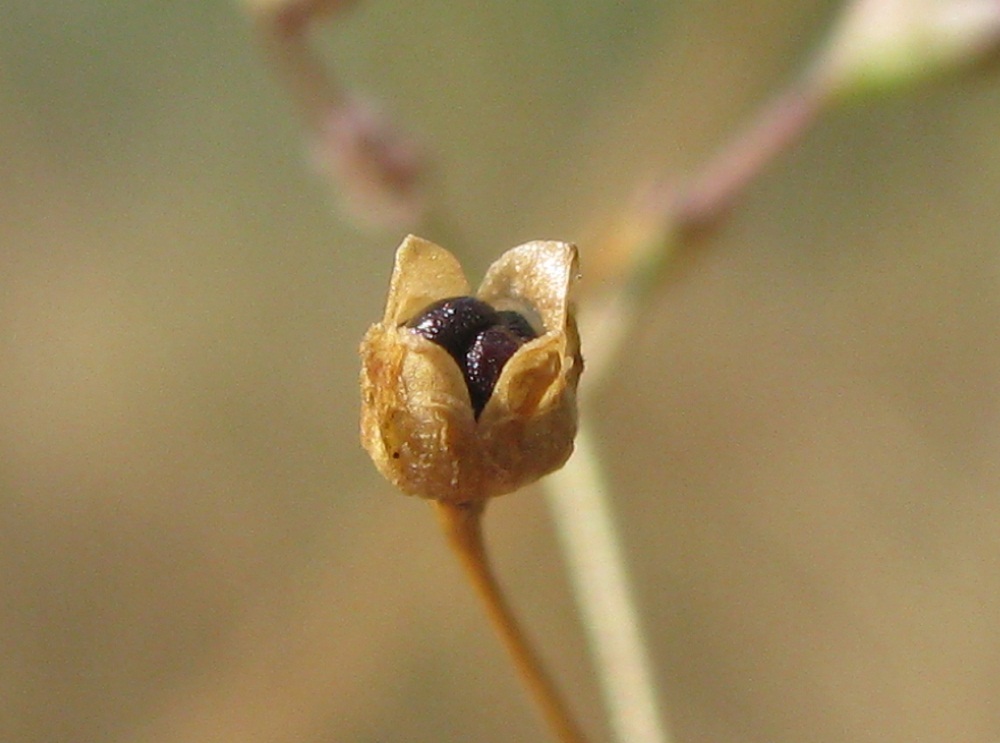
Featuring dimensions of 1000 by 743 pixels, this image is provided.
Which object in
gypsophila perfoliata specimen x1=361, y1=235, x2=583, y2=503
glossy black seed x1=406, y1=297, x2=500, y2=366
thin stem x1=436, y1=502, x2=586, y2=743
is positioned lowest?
thin stem x1=436, y1=502, x2=586, y2=743

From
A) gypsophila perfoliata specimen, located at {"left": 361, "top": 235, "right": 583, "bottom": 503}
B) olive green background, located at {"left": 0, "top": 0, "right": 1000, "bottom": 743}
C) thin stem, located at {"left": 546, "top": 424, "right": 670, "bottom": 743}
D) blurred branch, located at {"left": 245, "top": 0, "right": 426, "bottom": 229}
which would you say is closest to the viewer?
gypsophila perfoliata specimen, located at {"left": 361, "top": 235, "right": 583, "bottom": 503}

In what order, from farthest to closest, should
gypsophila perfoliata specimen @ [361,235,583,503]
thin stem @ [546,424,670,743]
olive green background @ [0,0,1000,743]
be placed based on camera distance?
olive green background @ [0,0,1000,743], thin stem @ [546,424,670,743], gypsophila perfoliata specimen @ [361,235,583,503]

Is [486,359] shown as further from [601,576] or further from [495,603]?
[601,576]

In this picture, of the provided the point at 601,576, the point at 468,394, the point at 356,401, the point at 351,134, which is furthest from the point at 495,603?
the point at 356,401

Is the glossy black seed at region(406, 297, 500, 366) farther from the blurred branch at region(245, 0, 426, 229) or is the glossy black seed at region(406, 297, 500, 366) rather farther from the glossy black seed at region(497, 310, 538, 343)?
the blurred branch at region(245, 0, 426, 229)

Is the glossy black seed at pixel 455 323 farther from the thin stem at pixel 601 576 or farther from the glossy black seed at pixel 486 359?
the thin stem at pixel 601 576

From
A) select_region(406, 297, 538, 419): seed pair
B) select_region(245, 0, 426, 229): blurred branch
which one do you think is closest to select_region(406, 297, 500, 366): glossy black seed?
select_region(406, 297, 538, 419): seed pair

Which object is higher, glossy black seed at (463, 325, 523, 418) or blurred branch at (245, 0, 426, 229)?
blurred branch at (245, 0, 426, 229)

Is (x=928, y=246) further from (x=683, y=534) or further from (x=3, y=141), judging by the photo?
(x=3, y=141)

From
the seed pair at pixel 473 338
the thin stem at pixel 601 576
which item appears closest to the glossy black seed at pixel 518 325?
the seed pair at pixel 473 338
